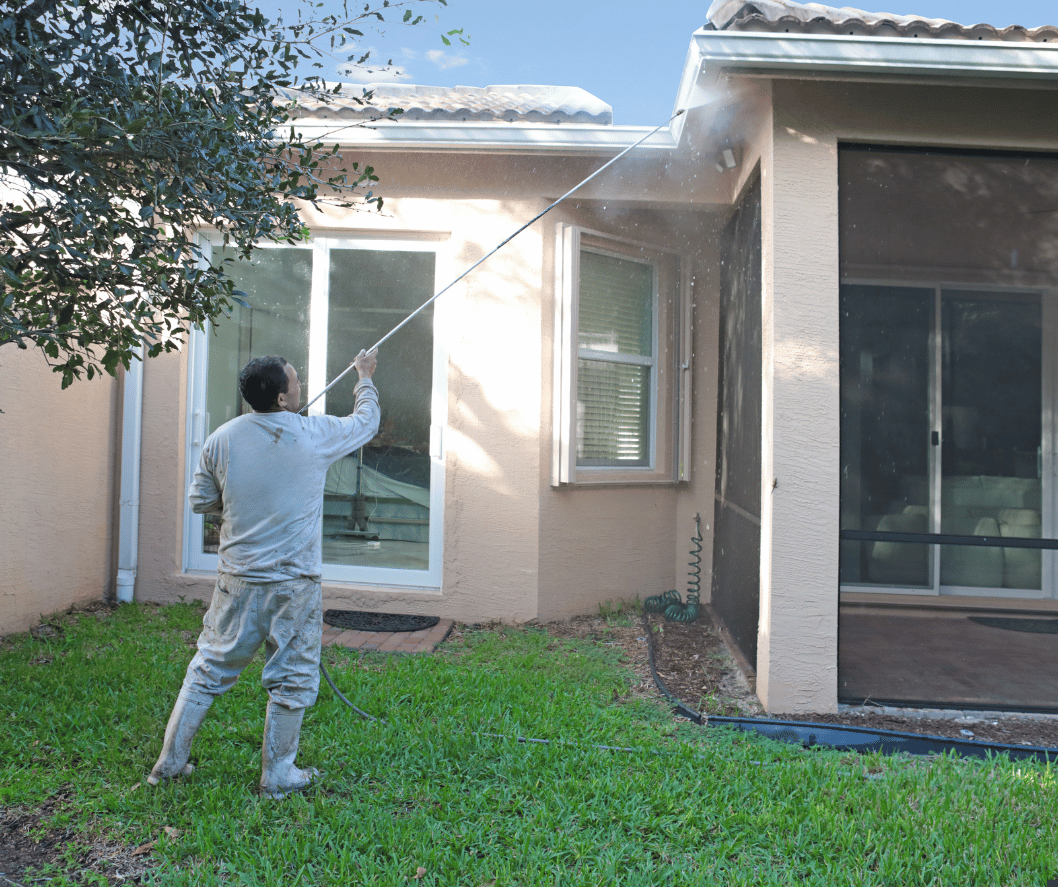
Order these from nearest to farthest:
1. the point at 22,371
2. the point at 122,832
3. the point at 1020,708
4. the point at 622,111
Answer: the point at 122,832, the point at 1020,708, the point at 22,371, the point at 622,111

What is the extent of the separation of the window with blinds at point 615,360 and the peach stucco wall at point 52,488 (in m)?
3.52

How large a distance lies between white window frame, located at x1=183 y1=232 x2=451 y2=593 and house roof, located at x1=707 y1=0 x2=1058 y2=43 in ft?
8.73

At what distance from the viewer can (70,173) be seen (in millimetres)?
2387

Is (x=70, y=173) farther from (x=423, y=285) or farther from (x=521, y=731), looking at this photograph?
(x=423, y=285)

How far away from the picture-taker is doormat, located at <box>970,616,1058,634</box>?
5638 mm

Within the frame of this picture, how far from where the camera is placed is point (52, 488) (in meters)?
5.22

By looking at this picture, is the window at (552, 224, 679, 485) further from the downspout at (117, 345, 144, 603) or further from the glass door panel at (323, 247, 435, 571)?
the downspout at (117, 345, 144, 603)

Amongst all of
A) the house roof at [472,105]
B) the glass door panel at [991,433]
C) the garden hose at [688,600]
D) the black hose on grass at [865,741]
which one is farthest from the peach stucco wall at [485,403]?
the glass door panel at [991,433]

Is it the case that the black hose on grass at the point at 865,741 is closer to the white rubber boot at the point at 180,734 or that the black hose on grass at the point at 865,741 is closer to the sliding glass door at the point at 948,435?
the white rubber boot at the point at 180,734

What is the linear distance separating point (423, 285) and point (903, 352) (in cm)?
419

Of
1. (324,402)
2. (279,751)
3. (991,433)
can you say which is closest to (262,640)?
(279,751)

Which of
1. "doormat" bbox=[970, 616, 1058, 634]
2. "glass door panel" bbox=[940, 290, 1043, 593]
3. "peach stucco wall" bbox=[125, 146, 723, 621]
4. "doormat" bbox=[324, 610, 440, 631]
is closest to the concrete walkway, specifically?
"doormat" bbox=[324, 610, 440, 631]

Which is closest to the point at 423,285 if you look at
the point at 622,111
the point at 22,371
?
the point at 622,111

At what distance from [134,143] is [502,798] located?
2.56 meters
